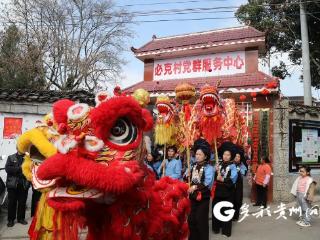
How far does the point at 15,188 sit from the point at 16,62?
48.8ft

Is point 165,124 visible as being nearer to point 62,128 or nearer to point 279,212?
point 279,212

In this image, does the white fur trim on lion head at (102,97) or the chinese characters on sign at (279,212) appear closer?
the white fur trim on lion head at (102,97)

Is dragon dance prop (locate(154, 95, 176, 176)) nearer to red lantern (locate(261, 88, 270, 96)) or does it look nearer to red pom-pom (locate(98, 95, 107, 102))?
red lantern (locate(261, 88, 270, 96))

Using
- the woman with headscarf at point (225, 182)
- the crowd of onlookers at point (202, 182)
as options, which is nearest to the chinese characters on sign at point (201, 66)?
the crowd of onlookers at point (202, 182)

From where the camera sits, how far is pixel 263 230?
303 inches

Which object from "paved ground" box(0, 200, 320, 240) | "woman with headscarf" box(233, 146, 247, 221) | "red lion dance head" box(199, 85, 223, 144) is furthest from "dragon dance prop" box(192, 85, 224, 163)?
"paved ground" box(0, 200, 320, 240)

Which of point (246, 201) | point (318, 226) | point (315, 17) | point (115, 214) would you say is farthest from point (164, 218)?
point (315, 17)

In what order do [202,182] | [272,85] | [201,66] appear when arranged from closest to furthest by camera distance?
1. [202,182]
2. [272,85]
3. [201,66]

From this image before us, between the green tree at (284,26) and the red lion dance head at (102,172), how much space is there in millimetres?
16182

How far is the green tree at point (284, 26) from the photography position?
1827 centimetres

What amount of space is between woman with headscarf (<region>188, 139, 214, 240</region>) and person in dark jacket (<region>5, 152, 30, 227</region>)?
3.50 meters

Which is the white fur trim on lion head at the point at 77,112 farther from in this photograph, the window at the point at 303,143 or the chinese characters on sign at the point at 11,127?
the window at the point at 303,143

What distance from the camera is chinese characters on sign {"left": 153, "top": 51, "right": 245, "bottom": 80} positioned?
1195cm

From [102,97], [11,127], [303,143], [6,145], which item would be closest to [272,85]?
[303,143]
